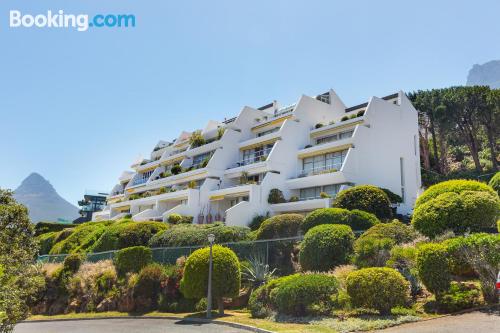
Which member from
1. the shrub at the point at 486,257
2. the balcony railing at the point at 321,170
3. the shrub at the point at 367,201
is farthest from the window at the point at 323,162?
the shrub at the point at 486,257

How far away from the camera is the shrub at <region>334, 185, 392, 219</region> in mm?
31750

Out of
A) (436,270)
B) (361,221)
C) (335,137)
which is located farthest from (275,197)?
(436,270)

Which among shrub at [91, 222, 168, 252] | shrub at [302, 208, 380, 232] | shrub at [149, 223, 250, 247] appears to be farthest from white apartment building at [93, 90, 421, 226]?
shrub at [302, 208, 380, 232]

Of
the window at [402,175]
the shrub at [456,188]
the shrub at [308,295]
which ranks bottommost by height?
the shrub at [308,295]

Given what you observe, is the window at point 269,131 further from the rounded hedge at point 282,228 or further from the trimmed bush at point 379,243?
the trimmed bush at point 379,243

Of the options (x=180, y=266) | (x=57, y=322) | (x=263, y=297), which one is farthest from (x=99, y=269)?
(x=263, y=297)

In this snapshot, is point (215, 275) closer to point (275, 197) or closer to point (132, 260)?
point (132, 260)

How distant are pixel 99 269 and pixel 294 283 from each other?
1710 cm

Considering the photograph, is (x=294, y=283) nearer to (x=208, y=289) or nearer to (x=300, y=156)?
(x=208, y=289)

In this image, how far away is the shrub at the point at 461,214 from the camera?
68.1 feet

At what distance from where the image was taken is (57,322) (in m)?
25.1

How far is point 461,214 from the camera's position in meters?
20.9

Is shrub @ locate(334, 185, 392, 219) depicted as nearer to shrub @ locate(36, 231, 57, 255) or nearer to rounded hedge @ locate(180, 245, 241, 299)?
rounded hedge @ locate(180, 245, 241, 299)

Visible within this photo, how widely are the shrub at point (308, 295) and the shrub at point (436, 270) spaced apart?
3.45 metres
